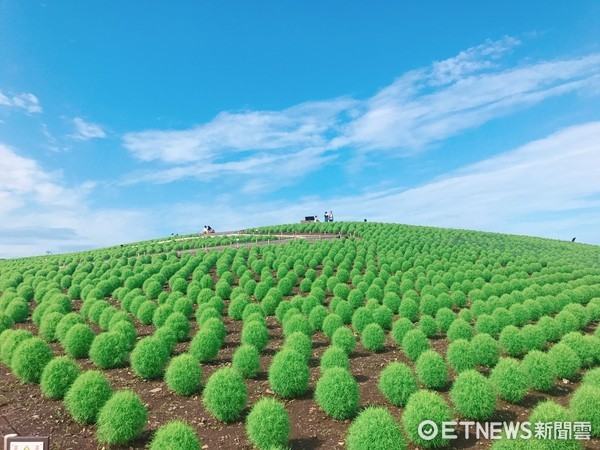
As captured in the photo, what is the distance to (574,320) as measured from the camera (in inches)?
606

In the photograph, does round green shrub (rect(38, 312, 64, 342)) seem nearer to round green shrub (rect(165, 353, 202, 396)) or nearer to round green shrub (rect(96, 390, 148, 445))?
round green shrub (rect(165, 353, 202, 396))

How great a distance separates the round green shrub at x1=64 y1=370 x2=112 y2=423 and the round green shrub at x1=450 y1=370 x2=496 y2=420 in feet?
25.0

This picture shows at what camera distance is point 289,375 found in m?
10.0

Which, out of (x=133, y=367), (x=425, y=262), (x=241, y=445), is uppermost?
(x=425, y=262)

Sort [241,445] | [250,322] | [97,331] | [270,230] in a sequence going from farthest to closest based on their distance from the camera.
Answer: [270,230] < [97,331] < [250,322] < [241,445]

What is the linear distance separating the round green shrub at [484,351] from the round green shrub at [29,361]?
1203 centimetres

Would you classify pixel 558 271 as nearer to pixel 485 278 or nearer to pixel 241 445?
pixel 485 278

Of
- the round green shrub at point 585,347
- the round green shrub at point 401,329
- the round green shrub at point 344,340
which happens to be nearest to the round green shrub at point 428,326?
the round green shrub at point 401,329

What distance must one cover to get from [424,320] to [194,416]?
9.42m

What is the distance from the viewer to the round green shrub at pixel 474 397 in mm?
8617

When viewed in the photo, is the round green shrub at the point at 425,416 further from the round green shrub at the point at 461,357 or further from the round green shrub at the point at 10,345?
the round green shrub at the point at 10,345

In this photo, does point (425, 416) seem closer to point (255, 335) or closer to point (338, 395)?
point (338, 395)

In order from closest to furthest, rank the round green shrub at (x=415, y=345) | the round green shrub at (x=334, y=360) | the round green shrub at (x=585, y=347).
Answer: the round green shrub at (x=334, y=360) → the round green shrub at (x=585, y=347) → the round green shrub at (x=415, y=345)

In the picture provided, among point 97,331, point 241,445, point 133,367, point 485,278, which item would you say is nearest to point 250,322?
point 133,367
